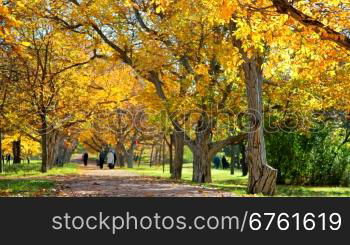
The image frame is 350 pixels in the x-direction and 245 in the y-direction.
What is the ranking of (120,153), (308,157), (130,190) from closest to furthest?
(130,190) < (308,157) < (120,153)

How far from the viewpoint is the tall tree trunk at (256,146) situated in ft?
56.1

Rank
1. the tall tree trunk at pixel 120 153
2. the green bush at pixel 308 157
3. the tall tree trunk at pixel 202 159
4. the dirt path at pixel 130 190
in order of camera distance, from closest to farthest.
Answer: the dirt path at pixel 130 190, the tall tree trunk at pixel 202 159, the green bush at pixel 308 157, the tall tree trunk at pixel 120 153

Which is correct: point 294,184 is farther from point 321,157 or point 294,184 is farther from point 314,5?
point 314,5

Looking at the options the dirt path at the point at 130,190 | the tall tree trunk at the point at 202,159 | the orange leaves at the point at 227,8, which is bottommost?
the dirt path at the point at 130,190

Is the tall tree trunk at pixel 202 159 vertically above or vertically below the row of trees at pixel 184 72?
below

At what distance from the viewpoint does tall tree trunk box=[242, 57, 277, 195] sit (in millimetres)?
17109

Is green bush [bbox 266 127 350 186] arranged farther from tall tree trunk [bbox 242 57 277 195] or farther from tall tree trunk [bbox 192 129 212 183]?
tall tree trunk [bbox 242 57 277 195]

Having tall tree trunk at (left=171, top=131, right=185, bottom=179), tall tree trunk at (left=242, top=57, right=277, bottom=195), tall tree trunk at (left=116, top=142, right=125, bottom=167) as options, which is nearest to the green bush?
tall tree trunk at (left=171, top=131, right=185, bottom=179)

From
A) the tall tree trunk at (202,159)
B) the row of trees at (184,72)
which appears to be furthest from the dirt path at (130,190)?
the tall tree trunk at (202,159)

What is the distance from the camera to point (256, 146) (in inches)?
686

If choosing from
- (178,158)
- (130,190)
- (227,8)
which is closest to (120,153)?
(178,158)

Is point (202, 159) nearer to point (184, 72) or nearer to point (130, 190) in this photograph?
point (184, 72)

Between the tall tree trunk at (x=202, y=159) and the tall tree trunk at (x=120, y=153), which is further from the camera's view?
the tall tree trunk at (x=120, y=153)

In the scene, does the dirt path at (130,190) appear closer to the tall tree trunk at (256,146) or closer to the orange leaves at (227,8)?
the tall tree trunk at (256,146)
